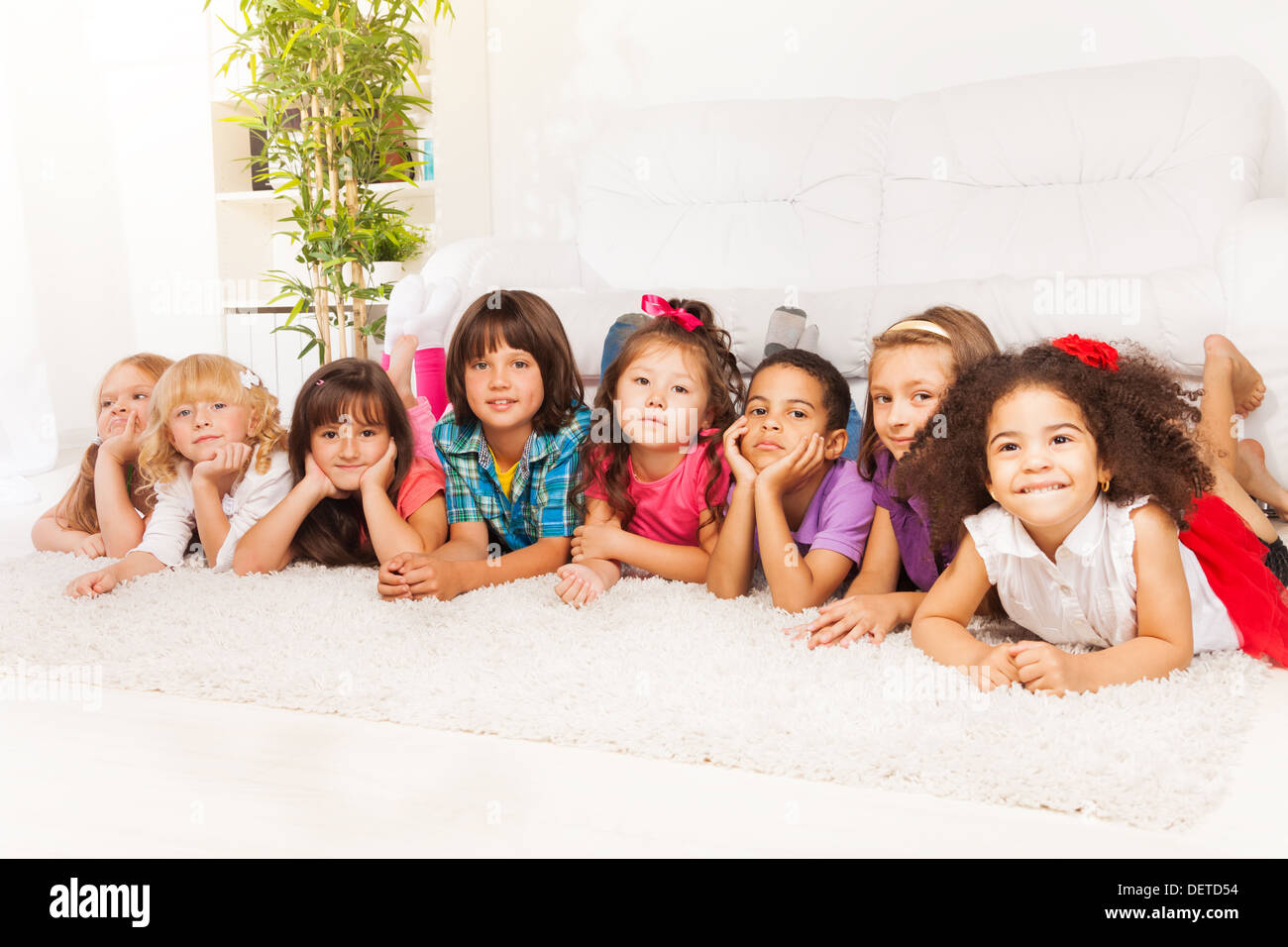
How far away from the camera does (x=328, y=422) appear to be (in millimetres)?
1537

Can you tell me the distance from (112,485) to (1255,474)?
1953mm

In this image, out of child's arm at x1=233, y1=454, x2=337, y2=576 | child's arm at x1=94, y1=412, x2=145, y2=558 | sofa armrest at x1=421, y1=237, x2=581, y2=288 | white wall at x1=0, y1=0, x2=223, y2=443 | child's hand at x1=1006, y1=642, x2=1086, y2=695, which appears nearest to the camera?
child's hand at x1=1006, y1=642, x2=1086, y2=695

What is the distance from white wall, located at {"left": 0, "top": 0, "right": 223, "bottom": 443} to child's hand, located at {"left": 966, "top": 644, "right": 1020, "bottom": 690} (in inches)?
119

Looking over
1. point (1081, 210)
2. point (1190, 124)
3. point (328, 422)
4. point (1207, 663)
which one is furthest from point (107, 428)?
point (1190, 124)

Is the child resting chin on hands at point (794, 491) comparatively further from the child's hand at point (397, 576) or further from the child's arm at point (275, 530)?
the child's arm at point (275, 530)

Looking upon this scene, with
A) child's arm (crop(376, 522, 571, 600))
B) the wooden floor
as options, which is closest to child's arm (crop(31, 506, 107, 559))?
child's arm (crop(376, 522, 571, 600))

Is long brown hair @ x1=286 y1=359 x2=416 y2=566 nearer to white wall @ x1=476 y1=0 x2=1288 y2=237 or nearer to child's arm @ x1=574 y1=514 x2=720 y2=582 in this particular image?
child's arm @ x1=574 y1=514 x2=720 y2=582

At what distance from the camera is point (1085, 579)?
3.55 feet

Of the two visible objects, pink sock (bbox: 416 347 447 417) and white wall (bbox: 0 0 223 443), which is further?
white wall (bbox: 0 0 223 443)

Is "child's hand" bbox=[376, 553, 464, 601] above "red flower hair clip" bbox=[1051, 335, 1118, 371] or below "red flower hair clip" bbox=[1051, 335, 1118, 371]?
below

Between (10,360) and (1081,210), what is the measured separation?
279 cm

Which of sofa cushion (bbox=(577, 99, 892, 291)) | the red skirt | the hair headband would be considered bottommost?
the red skirt

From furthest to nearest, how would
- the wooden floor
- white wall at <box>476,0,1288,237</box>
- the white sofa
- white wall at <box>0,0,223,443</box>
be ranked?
white wall at <box>0,0,223,443</box>, white wall at <box>476,0,1288,237</box>, the white sofa, the wooden floor

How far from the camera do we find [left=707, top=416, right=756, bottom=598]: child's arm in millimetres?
1334
